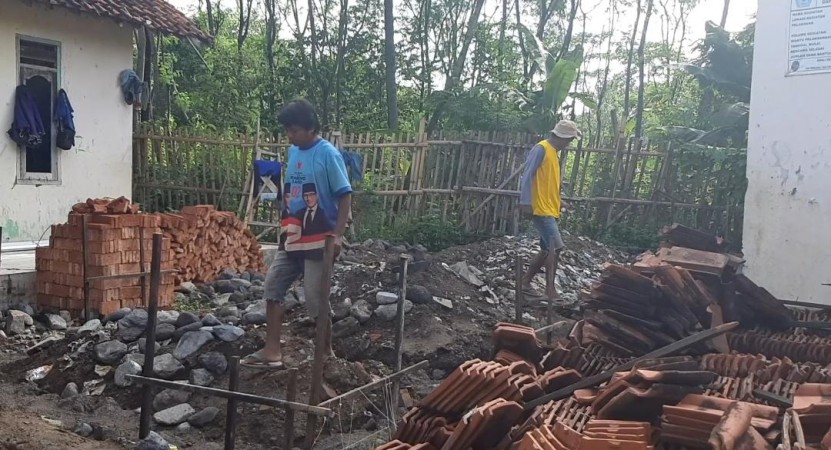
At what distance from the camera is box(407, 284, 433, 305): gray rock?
776cm

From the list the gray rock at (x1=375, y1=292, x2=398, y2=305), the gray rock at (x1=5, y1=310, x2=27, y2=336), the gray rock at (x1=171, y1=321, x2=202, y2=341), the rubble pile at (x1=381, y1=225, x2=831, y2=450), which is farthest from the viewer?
the gray rock at (x1=375, y1=292, x2=398, y2=305)

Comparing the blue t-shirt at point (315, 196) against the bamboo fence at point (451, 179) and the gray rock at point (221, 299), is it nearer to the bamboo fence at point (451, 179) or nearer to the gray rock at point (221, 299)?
the gray rock at point (221, 299)

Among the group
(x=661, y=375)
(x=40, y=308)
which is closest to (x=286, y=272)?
(x=661, y=375)

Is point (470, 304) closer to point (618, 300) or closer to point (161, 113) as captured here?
point (618, 300)

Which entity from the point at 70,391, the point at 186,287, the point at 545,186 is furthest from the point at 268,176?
the point at 70,391

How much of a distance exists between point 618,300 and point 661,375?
1.90 meters

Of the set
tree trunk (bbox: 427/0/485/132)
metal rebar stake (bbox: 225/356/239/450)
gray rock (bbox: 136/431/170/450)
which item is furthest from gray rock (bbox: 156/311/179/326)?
tree trunk (bbox: 427/0/485/132)

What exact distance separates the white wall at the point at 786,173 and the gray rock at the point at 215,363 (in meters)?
5.13

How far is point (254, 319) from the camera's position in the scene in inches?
276

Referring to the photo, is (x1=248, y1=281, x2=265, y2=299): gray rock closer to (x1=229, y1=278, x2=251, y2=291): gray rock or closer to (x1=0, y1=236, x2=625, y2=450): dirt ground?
(x1=229, y1=278, x2=251, y2=291): gray rock

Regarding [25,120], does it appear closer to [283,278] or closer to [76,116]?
[76,116]

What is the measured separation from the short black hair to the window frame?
277 inches

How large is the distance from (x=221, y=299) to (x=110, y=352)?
2423 millimetres

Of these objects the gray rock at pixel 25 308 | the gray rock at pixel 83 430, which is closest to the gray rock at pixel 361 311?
the gray rock at pixel 83 430
